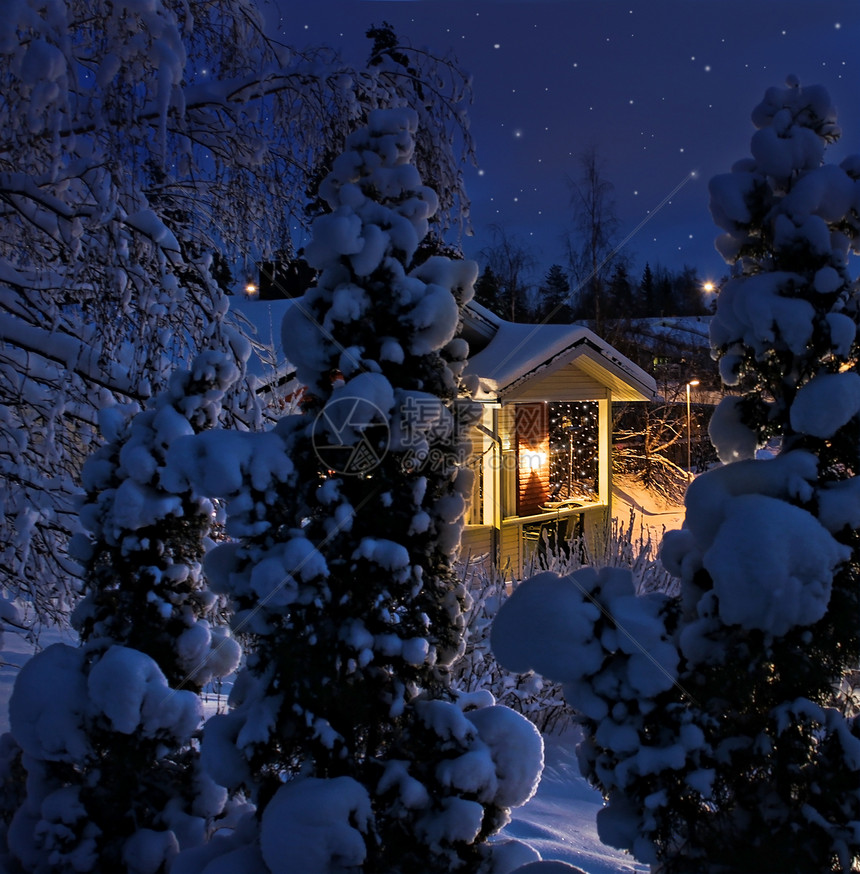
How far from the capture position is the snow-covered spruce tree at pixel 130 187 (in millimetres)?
3338

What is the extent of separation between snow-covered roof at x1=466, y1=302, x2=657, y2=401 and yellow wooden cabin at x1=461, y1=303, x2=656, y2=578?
2cm

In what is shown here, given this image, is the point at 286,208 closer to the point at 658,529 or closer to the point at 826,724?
the point at 826,724

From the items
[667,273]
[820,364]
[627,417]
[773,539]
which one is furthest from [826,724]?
[667,273]

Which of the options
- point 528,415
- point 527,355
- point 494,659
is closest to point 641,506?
point 528,415

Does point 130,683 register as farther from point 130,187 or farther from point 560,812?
point 560,812

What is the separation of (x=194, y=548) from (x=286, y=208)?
8.50 feet

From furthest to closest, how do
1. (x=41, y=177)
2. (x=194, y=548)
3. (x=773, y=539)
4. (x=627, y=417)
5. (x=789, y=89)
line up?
(x=627, y=417) → (x=41, y=177) → (x=194, y=548) → (x=789, y=89) → (x=773, y=539)

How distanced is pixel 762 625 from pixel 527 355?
8907 mm

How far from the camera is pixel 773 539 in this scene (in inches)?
65.2

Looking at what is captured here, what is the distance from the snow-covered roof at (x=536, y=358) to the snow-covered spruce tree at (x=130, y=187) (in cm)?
563

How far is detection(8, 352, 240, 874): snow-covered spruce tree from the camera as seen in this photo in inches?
98.5

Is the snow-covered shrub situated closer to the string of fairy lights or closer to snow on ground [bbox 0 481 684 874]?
snow on ground [bbox 0 481 684 874]

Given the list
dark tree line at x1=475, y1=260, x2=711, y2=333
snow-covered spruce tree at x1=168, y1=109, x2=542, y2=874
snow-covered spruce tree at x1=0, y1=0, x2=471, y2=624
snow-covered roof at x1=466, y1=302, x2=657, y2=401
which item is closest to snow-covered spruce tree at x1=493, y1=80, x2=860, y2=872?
snow-covered spruce tree at x1=168, y1=109, x2=542, y2=874

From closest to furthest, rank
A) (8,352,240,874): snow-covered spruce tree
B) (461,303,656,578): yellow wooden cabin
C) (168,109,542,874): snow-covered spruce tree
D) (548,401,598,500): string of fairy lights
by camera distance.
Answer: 1. (168,109,542,874): snow-covered spruce tree
2. (8,352,240,874): snow-covered spruce tree
3. (461,303,656,578): yellow wooden cabin
4. (548,401,598,500): string of fairy lights
